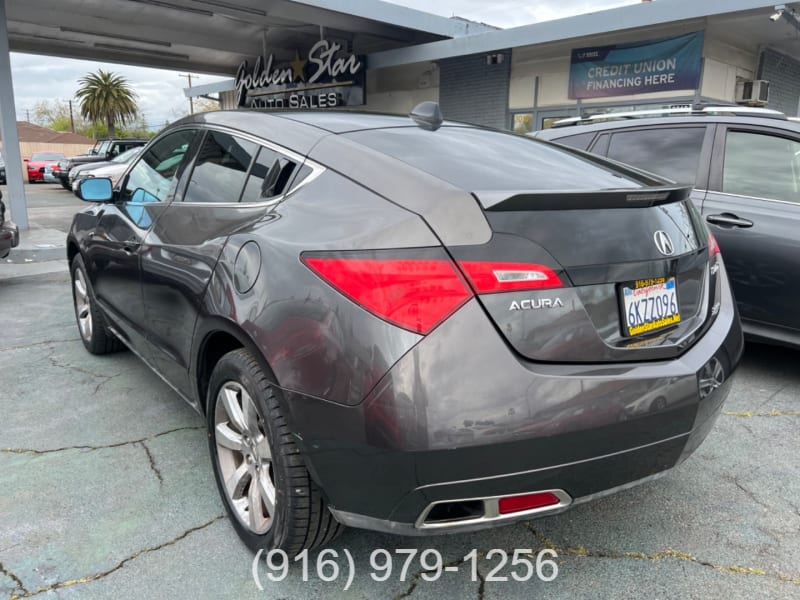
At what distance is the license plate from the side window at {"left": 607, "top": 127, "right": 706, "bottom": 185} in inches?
107

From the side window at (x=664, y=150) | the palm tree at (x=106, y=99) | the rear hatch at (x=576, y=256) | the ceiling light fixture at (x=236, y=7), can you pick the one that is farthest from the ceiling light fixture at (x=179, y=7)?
the palm tree at (x=106, y=99)

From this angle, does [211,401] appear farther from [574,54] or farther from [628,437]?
[574,54]

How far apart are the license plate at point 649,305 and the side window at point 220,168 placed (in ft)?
4.98

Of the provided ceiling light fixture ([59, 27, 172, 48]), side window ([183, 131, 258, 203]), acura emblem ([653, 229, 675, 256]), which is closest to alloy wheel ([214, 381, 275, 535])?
side window ([183, 131, 258, 203])

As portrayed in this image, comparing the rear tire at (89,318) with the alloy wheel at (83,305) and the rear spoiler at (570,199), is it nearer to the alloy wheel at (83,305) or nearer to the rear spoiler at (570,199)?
the alloy wheel at (83,305)

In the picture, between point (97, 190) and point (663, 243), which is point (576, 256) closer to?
point (663, 243)

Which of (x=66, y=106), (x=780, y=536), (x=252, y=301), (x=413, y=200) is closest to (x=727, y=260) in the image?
(x=780, y=536)

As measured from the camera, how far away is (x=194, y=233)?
2594 mm

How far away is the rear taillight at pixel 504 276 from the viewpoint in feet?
5.67

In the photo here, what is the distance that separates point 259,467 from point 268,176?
1.08 metres

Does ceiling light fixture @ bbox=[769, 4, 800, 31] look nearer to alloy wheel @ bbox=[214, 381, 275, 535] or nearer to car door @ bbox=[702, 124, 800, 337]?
car door @ bbox=[702, 124, 800, 337]

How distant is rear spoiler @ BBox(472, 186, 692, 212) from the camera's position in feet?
5.92

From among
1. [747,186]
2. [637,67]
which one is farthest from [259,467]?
[637,67]

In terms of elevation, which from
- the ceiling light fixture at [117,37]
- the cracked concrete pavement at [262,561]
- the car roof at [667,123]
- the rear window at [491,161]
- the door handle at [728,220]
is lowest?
the cracked concrete pavement at [262,561]
